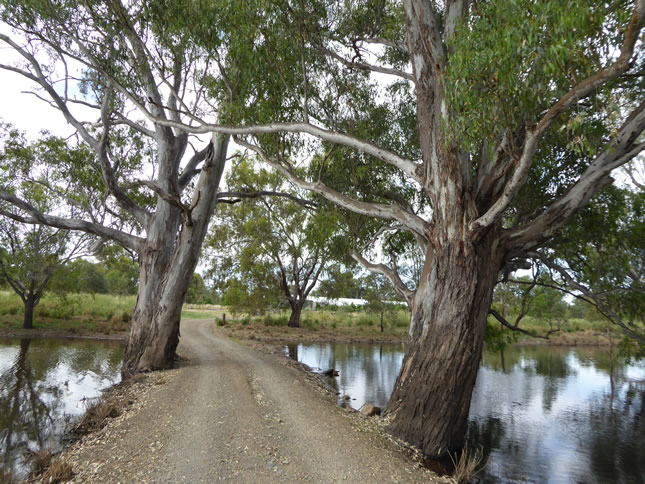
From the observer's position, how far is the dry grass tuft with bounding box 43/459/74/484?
370cm

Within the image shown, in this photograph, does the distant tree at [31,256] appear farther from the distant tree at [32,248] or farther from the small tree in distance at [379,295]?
the small tree in distance at [379,295]

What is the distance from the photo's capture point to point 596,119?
7281 millimetres

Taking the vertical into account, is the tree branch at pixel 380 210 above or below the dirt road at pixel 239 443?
above

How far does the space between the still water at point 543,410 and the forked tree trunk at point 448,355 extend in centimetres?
115

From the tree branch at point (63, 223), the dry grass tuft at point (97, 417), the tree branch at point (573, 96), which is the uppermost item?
the tree branch at point (573, 96)

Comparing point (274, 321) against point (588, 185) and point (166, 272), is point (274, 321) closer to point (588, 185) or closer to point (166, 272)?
point (166, 272)

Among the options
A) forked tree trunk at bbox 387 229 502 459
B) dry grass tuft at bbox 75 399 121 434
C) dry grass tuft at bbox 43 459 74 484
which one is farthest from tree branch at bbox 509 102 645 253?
dry grass tuft at bbox 75 399 121 434

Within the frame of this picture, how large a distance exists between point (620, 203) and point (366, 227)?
5.26m

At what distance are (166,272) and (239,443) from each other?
6369 mm

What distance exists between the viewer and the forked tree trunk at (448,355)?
5.46 metres

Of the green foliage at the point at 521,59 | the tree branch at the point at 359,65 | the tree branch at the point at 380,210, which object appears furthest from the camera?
the tree branch at the point at 359,65

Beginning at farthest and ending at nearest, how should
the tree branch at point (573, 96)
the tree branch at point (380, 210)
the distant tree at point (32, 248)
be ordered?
the distant tree at point (32, 248) → the tree branch at point (380, 210) → the tree branch at point (573, 96)

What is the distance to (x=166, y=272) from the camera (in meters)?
9.93

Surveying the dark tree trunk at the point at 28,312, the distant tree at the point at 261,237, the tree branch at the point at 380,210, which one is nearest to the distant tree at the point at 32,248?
the dark tree trunk at the point at 28,312
